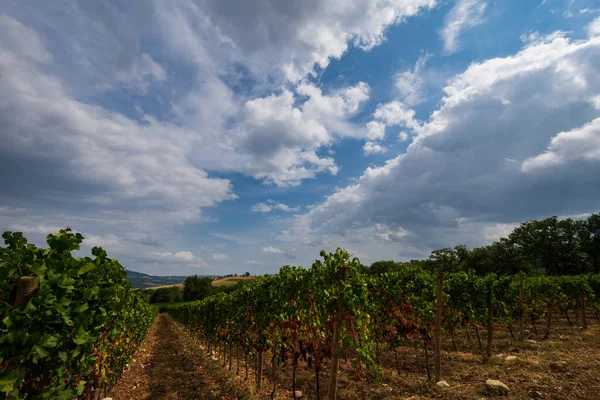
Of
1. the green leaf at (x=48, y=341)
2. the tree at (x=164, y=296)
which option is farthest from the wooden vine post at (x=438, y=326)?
the tree at (x=164, y=296)

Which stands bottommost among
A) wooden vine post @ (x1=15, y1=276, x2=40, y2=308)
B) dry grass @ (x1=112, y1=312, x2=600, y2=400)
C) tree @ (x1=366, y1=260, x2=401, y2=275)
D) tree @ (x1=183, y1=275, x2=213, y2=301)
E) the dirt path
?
tree @ (x1=183, y1=275, x2=213, y2=301)

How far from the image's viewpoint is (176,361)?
13188 mm

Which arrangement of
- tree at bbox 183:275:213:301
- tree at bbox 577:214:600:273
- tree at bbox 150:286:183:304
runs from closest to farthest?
tree at bbox 577:214:600:273 < tree at bbox 183:275:213:301 < tree at bbox 150:286:183:304

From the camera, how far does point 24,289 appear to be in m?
2.62

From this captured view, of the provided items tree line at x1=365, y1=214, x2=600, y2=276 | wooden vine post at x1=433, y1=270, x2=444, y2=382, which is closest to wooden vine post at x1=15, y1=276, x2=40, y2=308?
wooden vine post at x1=433, y1=270, x2=444, y2=382

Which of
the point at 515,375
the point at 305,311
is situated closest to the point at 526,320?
the point at 515,375

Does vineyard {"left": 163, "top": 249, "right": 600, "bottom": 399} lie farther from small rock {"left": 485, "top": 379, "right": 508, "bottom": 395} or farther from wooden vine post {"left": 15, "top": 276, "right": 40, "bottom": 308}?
wooden vine post {"left": 15, "top": 276, "right": 40, "bottom": 308}

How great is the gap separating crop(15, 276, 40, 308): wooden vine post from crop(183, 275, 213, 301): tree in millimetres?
90407

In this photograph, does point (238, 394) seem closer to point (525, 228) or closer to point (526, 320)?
point (526, 320)

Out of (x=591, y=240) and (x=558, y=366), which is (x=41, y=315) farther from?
(x=591, y=240)

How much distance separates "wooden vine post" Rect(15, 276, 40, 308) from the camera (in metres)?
2.60

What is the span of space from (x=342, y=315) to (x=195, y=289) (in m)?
92.1

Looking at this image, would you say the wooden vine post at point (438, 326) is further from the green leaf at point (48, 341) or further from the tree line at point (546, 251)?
the tree line at point (546, 251)

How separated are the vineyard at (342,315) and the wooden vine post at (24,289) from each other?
4.07m
